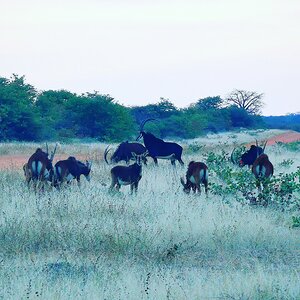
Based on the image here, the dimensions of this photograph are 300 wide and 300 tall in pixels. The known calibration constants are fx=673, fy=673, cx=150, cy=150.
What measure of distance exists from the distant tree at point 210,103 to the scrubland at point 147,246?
77.9 meters

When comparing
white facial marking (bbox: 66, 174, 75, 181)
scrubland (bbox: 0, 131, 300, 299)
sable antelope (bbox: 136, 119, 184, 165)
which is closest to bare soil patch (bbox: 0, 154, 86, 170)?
sable antelope (bbox: 136, 119, 184, 165)

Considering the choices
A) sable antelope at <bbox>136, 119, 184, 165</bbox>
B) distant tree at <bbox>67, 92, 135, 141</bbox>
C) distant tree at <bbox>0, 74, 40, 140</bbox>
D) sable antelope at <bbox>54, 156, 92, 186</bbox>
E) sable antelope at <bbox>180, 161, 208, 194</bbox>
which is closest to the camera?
sable antelope at <bbox>180, 161, 208, 194</bbox>

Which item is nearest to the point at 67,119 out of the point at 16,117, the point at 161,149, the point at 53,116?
the point at 53,116

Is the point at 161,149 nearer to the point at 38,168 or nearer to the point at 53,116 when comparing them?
the point at 38,168

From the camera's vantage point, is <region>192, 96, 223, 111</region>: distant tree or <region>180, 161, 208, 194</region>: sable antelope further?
<region>192, 96, 223, 111</region>: distant tree

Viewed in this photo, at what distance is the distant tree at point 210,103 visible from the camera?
294 feet

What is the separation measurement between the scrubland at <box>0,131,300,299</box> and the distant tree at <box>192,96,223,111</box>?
7785cm

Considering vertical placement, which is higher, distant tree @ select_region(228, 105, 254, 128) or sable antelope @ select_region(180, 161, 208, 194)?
sable antelope @ select_region(180, 161, 208, 194)

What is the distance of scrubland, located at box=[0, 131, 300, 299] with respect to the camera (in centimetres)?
635

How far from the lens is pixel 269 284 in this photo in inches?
253

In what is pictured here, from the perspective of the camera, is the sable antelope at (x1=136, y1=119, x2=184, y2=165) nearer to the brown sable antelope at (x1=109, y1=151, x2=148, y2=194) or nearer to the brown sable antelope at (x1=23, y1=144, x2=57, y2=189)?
the brown sable antelope at (x1=109, y1=151, x2=148, y2=194)

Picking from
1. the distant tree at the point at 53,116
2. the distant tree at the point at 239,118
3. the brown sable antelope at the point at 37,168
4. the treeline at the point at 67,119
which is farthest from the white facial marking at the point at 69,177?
the distant tree at the point at 239,118

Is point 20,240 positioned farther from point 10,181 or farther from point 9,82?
point 9,82

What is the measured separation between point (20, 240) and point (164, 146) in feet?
41.7
